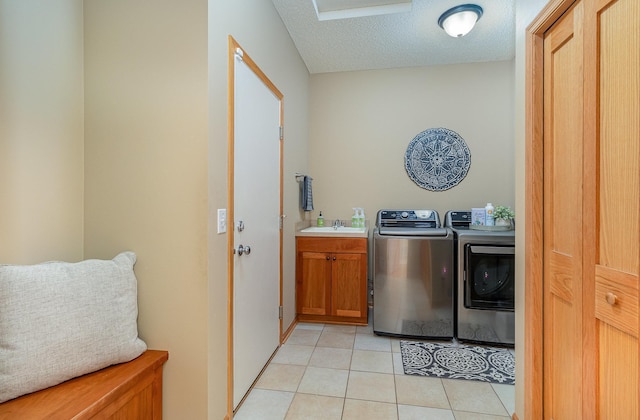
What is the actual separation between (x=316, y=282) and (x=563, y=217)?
2187 mm

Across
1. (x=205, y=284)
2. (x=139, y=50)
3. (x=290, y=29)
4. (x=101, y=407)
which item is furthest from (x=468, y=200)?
(x=101, y=407)

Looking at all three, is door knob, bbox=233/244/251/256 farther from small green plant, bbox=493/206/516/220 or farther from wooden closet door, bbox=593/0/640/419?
small green plant, bbox=493/206/516/220

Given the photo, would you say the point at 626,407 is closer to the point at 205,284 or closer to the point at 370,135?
the point at 205,284

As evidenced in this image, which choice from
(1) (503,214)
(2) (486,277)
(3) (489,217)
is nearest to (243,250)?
(2) (486,277)

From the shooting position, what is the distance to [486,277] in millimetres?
2643

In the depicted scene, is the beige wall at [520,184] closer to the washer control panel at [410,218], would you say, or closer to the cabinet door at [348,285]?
the cabinet door at [348,285]

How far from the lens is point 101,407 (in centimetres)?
107

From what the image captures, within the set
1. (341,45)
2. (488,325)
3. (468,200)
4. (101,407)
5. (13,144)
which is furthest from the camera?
(468,200)

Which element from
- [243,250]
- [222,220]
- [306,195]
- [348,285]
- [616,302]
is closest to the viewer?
[616,302]

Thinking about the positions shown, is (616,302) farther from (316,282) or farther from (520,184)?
(316,282)

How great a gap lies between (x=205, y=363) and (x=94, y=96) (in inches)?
54.4

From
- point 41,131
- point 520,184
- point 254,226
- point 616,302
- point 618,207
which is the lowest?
point 616,302

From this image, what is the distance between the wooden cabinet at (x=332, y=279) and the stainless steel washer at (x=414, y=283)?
235 millimetres

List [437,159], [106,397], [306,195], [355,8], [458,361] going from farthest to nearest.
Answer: [437,159] < [306,195] < [355,8] < [458,361] < [106,397]
